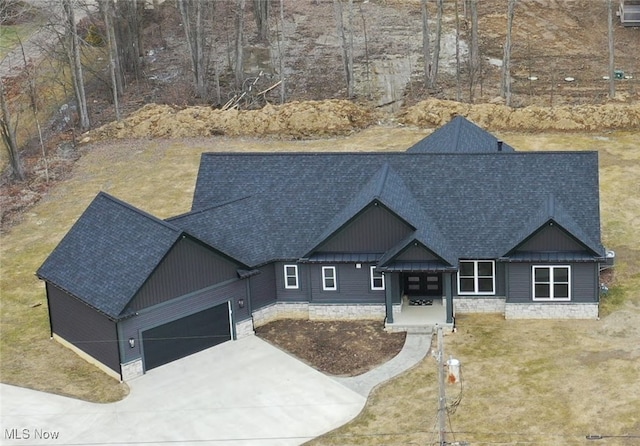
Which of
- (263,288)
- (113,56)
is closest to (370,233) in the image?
(263,288)

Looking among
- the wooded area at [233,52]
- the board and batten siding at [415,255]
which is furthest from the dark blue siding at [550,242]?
the wooded area at [233,52]

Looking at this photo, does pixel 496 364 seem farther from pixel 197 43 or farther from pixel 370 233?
pixel 197 43

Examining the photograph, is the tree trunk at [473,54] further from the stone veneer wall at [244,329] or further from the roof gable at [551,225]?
the stone veneer wall at [244,329]

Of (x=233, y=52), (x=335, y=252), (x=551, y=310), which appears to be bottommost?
(x=551, y=310)

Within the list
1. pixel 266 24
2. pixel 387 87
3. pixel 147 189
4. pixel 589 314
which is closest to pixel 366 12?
pixel 266 24

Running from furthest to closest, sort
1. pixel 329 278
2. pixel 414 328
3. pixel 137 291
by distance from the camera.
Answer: pixel 329 278
pixel 414 328
pixel 137 291

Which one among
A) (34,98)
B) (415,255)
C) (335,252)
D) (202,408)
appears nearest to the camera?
(202,408)

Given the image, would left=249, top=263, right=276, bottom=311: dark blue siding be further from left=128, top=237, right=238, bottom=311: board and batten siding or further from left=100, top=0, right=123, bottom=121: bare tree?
left=100, top=0, right=123, bottom=121: bare tree

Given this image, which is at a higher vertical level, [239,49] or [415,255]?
[239,49]
